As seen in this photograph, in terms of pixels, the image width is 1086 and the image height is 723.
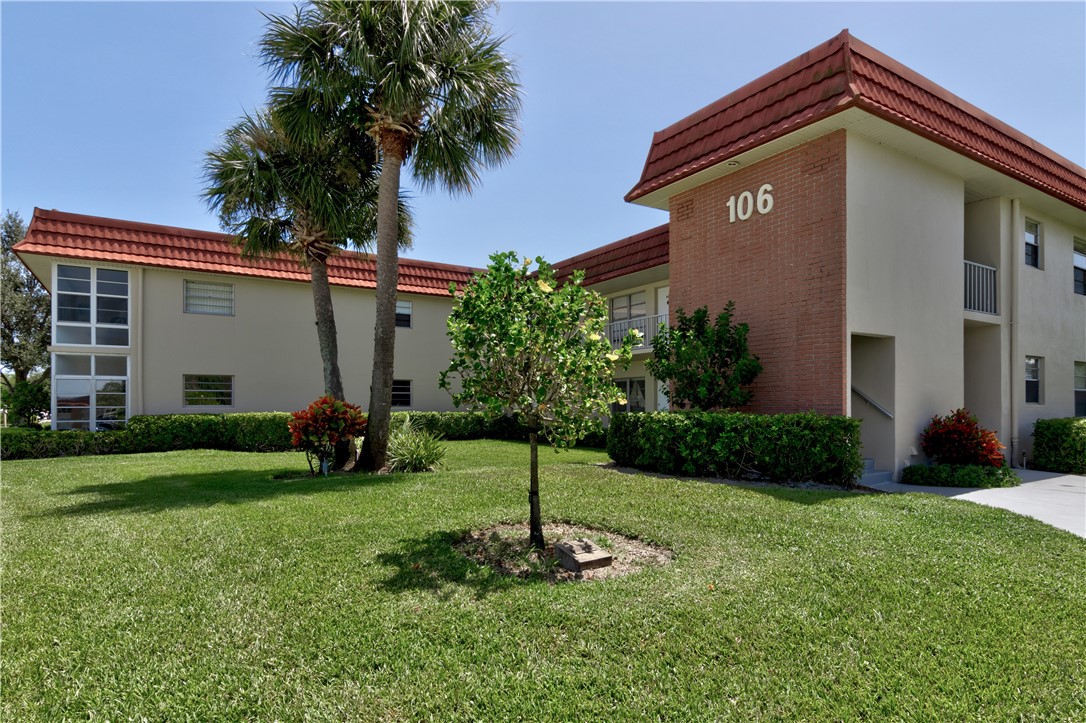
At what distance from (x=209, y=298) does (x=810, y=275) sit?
1629cm

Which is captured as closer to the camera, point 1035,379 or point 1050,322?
point 1035,379

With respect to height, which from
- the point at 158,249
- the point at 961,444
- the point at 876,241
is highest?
the point at 158,249

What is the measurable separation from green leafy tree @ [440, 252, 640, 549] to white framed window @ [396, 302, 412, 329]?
15.7m

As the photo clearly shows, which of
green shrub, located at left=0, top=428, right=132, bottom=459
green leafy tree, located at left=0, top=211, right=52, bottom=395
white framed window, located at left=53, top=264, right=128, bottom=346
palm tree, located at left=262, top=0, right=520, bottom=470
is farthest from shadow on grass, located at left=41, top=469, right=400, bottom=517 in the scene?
green leafy tree, located at left=0, top=211, right=52, bottom=395

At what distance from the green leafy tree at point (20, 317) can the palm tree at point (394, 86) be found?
24790mm

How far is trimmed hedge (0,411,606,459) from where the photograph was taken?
13.6m

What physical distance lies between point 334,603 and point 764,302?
925 centimetres

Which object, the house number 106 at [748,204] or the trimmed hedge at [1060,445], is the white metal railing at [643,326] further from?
the trimmed hedge at [1060,445]

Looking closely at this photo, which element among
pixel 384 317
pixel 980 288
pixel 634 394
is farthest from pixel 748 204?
pixel 634 394

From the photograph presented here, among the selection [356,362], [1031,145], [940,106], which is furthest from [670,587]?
[356,362]

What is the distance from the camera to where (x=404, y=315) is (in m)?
20.5

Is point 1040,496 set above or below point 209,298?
below

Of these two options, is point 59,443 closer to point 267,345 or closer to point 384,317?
point 267,345

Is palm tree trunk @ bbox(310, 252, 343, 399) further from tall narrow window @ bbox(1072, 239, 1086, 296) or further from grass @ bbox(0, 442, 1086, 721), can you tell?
tall narrow window @ bbox(1072, 239, 1086, 296)
